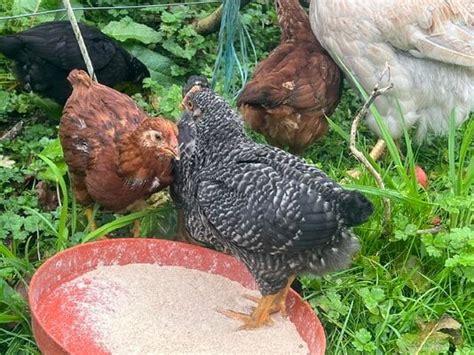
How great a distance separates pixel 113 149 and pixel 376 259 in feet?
3.89

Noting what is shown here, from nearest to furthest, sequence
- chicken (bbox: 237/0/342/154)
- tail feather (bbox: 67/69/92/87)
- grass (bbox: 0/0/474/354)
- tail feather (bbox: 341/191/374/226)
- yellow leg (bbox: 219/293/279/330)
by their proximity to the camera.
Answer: tail feather (bbox: 341/191/374/226) → yellow leg (bbox: 219/293/279/330) → grass (bbox: 0/0/474/354) → tail feather (bbox: 67/69/92/87) → chicken (bbox: 237/0/342/154)

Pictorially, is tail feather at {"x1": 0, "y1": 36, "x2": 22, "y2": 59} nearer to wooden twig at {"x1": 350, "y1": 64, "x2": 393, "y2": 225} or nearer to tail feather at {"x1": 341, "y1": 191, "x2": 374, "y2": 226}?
A: wooden twig at {"x1": 350, "y1": 64, "x2": 393, "y2": 225}

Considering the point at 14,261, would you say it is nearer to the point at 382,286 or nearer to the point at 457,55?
the point at 382,286

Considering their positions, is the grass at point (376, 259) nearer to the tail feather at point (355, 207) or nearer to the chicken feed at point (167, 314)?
the chicken feed at point (167, 314)

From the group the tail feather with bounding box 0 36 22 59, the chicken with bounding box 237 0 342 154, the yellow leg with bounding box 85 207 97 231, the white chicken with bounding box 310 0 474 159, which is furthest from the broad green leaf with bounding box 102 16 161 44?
the yellow leg with bounding box 85 207 97 231

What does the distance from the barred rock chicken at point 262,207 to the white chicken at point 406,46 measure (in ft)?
3.66

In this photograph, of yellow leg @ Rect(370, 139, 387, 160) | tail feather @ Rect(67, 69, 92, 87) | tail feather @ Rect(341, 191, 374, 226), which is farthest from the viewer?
yellow leg @ Rect(370, 139, 387, 160)

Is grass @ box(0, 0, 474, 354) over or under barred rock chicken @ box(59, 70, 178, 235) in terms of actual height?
under

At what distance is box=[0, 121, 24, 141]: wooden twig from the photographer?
410 centimetres

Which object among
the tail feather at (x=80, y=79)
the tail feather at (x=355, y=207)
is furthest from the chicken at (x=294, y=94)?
the tail feather at (x=355, y=207)

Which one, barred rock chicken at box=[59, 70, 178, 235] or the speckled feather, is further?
barred rock chicken at box=[59, 70, 178, 235]

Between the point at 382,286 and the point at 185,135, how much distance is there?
101 cm

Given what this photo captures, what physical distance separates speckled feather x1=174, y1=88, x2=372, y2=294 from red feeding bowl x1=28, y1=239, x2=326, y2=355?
0.11 meters

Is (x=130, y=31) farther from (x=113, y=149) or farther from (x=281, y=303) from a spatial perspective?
(x=281, y=303)
